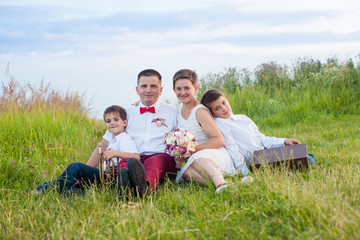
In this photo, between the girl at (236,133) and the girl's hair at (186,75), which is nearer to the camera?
the girl's hair at (186,75)

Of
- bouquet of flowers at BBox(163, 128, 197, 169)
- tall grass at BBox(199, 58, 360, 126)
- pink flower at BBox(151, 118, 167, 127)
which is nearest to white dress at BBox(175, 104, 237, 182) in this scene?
bouquet of flowers at BBox(163, 128, 197, 169)

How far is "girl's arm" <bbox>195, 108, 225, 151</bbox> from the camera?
4699mm

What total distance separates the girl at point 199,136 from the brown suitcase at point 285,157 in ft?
1.37

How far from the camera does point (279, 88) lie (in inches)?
467

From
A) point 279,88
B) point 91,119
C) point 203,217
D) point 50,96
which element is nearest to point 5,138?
point 50,96

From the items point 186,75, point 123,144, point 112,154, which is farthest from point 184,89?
point 112,154

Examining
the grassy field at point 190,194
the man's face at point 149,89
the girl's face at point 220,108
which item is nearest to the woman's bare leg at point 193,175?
the grassy field at point 190,194

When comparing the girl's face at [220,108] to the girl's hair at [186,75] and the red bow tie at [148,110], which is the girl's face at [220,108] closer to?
the girl's hair at [186,75]

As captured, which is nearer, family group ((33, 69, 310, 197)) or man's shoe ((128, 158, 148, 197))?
→ man's shoe ((128, 158, 148, 197))

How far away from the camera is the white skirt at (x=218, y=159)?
14.7 ft

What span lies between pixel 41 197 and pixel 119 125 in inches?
55.6

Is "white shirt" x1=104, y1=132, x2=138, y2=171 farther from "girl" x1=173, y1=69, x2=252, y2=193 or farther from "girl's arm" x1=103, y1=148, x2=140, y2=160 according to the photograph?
"girl" x1=173, y1=69, x2=252, y2=193

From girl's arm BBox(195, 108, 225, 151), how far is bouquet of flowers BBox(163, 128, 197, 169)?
0.89 feet

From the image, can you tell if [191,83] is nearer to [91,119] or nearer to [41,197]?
[41,197]
